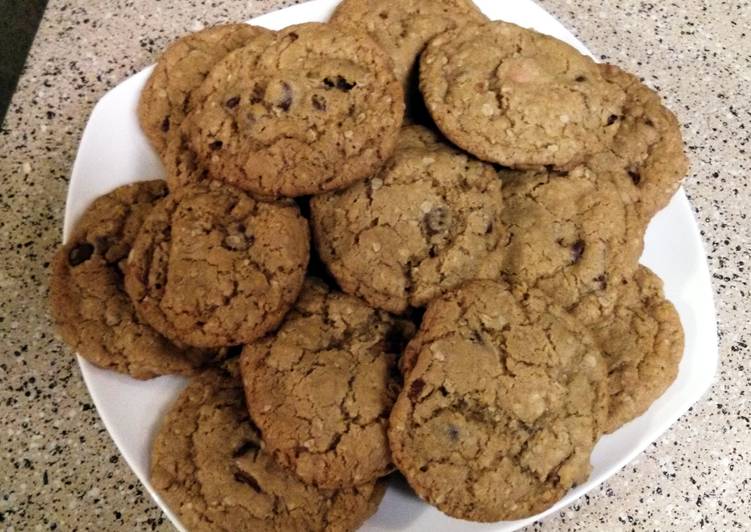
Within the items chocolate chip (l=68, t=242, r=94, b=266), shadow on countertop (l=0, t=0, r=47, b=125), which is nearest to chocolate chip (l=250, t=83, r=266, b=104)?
chocolate chip (l=68, t=242, r=94, b=266)

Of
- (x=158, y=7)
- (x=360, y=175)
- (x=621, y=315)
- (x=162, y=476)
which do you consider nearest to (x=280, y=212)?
(x=360, y=175)

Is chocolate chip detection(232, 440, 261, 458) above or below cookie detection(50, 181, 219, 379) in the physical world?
below

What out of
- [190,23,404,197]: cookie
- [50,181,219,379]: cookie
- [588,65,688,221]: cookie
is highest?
[190,23,404,197]: cookie

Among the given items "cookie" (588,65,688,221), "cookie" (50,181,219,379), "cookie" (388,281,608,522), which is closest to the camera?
"cookie" (388,281,608,522)

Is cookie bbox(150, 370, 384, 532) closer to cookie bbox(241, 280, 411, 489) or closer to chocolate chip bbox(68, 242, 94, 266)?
cookie bbox(241, 280, 411, 489)

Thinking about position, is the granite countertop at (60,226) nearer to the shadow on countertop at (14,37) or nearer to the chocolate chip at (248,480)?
the shadow on countertop at (14,37)

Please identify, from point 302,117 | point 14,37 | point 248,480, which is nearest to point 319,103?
point 302,117
